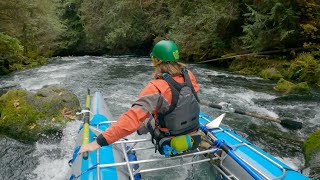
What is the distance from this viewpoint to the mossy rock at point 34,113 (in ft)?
17.9

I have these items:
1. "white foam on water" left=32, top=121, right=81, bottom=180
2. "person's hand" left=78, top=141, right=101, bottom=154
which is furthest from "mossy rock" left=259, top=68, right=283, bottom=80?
"person's hand" left=78, top=141, right=101, bottom=154

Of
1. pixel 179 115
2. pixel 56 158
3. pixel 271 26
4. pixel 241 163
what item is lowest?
pixel 56 158

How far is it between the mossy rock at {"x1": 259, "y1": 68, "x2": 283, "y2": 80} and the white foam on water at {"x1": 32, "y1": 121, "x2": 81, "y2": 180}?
7255 millimetres

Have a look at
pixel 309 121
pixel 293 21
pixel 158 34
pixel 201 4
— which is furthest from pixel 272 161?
pixel 158 34

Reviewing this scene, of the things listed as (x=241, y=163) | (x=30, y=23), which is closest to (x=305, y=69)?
(x=241, y=163)

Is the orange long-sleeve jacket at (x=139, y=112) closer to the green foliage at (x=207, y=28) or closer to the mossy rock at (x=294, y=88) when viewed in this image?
the mossy rock at (x=294, y=88)

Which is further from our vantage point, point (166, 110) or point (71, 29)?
point (71, 29)

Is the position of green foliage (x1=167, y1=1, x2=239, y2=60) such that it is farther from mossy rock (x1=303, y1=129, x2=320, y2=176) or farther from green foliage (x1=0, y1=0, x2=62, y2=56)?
mossy rock (x1=303, y1=129, x2=320, y2=176)

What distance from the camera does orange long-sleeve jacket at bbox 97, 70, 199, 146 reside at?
259 cm

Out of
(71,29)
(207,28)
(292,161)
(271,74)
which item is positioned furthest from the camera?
(71,29)

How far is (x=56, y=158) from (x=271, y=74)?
8.13 metres

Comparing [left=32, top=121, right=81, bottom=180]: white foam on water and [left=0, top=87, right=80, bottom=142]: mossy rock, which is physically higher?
[left=0, top=87, right=80, bottom=142]: mossy rock

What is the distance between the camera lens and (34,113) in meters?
5.68

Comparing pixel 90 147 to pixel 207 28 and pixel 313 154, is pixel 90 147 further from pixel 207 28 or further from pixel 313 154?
pixel 207 28
